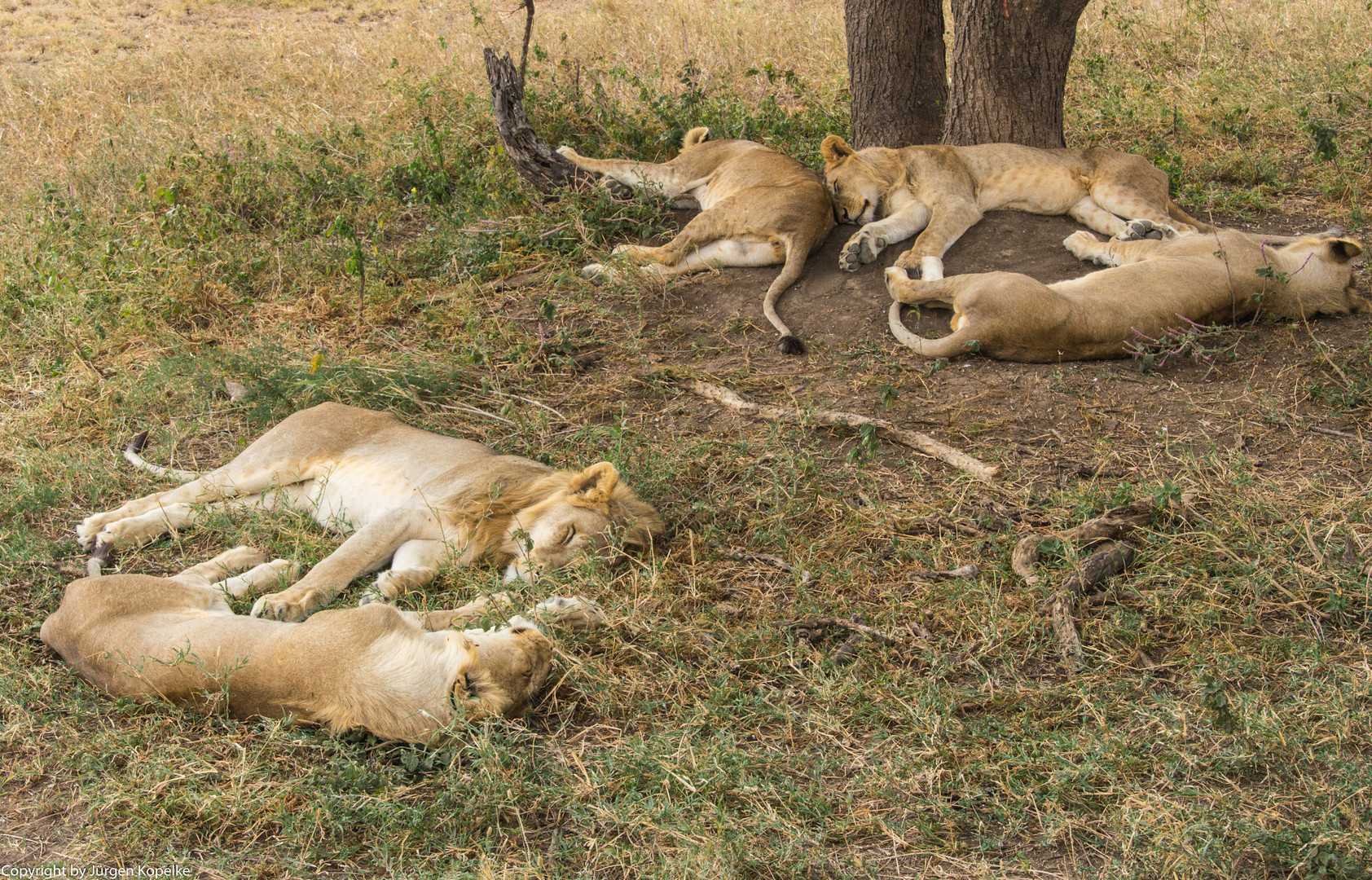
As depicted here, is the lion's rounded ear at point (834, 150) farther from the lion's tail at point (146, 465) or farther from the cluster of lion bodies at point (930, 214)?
the lion's tail at point (146, 465)

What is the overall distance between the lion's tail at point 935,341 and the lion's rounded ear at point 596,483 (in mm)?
2017

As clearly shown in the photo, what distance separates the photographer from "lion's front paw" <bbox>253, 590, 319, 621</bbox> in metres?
3.38

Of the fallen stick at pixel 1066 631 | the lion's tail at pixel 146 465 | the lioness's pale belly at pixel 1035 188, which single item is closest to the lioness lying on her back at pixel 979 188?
the lioness's pale belly at pixel 1035 188

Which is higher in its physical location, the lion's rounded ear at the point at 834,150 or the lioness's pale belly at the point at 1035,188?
the lion's rounded ear at the point at 834,150

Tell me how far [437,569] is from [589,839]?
1464 millimetres

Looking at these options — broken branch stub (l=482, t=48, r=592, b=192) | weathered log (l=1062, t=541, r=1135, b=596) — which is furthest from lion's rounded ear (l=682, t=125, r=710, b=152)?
weathered log (l=1062, t=541, r=1135, b=596)

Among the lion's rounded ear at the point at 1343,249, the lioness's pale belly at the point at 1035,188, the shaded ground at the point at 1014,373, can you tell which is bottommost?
the shaded ground at the point at 1014,373

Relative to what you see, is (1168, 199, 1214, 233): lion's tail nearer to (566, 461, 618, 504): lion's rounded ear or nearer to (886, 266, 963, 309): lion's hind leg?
(886, 266, 963, 309): lion's hind leg

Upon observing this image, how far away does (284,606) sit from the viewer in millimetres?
3398

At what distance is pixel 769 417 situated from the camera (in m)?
4.64

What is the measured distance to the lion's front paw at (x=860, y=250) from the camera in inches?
233

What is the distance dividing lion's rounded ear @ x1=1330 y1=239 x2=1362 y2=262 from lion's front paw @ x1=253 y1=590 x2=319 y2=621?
5044 millimetres

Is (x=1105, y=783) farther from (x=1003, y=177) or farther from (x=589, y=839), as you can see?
(x=1003, y=177)

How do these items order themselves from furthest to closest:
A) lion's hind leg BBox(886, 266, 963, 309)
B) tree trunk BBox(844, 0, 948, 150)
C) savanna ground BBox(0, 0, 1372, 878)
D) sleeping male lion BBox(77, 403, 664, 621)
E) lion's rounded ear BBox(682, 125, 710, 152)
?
lion's rounded ear BBox(682, 125, 710, 152) < tree trunk BBox(844, 0, 948, 150) < lion's hind leg BBox(886, 266, 963, 309) < sleeping male lion BBox(77, 403, 664, 621) < savanna ground BBox(0, 0, 1372, 878)
